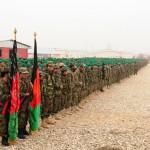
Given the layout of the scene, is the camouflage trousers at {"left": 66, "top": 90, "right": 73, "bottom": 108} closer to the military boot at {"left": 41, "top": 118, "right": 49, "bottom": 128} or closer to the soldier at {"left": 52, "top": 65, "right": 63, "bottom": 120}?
the soldier at {"left": 52, "top": 65, "right": 63, "bottom": 120}

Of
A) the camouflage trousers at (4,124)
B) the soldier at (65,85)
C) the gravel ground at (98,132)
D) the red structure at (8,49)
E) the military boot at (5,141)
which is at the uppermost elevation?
the red structure at (8,49)

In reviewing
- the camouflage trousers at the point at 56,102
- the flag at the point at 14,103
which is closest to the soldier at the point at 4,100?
the flag at the point at 14,103

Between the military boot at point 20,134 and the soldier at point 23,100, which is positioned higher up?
the soldier at point 23,100

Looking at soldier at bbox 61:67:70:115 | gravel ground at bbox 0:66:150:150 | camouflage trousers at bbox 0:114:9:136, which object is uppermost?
soldier at bbox 61:67:70:115

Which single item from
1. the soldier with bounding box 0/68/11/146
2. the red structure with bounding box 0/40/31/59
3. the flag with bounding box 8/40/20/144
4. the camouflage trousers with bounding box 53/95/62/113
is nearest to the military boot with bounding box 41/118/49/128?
the camouflage trousers with bounding box 53/95/62/113

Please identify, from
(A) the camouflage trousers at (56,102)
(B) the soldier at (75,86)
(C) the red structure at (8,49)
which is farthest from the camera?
(C) the red structure at (8,49)

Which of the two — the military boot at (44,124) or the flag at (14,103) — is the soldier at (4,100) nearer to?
the flag at (14,103)

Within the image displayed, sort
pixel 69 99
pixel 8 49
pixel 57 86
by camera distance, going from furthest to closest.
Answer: pixel 8 49, pixel 69 99, pixel 57 86

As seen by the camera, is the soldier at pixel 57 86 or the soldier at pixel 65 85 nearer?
the soldier at pixel 57 86

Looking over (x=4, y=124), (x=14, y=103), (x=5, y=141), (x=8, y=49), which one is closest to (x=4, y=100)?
(x=14, y=103)

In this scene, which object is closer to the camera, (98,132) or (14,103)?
(14,103)

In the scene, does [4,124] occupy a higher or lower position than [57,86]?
lower

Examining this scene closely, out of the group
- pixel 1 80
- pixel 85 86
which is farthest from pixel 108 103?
pixel 1 80

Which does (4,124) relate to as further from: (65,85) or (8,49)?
(8,49)
